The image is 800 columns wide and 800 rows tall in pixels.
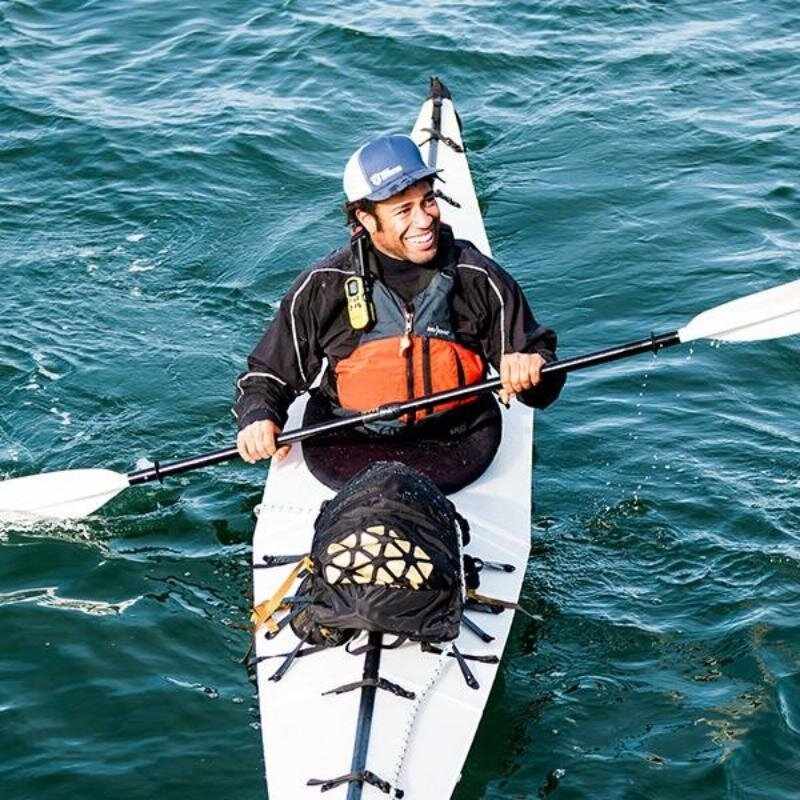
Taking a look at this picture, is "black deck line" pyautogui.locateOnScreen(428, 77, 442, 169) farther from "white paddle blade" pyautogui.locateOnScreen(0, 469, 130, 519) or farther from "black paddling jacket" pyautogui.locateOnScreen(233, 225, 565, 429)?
"white paddle blade" pyautogui.locateOnScreen(0, 469, 130, 519)

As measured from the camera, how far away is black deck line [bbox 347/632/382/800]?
184 inches

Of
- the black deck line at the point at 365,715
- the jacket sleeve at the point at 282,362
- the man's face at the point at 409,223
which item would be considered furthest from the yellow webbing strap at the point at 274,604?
the man's face at the point at 409,223

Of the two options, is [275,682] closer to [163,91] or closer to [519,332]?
[519,332]

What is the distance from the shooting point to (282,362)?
6.07 metres

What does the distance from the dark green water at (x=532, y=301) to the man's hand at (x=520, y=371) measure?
941 millimetres

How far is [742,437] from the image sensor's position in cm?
724

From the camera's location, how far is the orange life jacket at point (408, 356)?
19.3 feet

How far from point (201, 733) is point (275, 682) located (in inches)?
15.6

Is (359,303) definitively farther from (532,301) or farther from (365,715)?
(532,301)

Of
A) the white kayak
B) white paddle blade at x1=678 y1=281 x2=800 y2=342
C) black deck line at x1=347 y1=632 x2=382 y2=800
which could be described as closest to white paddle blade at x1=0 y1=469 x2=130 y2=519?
the white kayak

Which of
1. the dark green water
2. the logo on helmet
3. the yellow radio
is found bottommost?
the dark green water

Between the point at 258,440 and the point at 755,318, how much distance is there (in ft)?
6.81

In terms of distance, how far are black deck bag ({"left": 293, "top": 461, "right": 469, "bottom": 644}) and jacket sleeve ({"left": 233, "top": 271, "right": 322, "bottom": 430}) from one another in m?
0.96

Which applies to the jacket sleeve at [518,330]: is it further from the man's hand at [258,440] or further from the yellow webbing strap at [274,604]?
the yellow webbing strap at [274,604]
